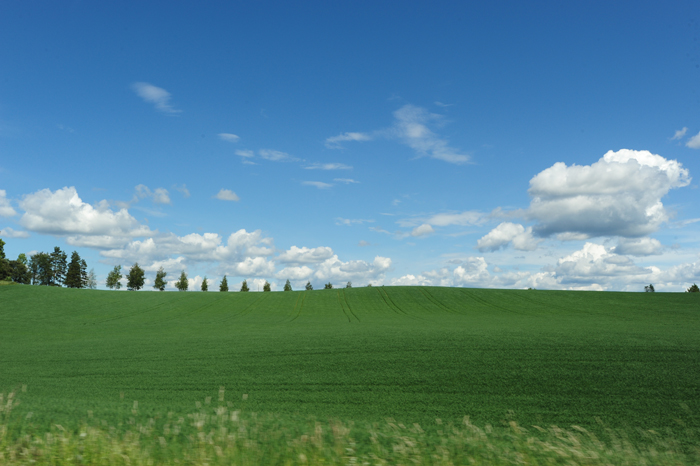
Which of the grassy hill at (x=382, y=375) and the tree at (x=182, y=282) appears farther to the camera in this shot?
the tree at (x=182, y=282)

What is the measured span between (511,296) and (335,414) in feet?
169

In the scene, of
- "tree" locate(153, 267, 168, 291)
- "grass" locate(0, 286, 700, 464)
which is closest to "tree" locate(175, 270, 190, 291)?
"tree" locate(153, 267, 168, 291)

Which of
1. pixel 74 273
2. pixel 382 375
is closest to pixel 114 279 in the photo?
pixel 74 273

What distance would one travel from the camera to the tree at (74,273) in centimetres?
10706

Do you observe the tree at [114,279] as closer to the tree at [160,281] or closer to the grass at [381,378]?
the tree at [160,281]

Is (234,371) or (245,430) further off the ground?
(245,430)

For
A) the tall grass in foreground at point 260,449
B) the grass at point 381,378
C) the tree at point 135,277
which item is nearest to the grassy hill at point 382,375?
the grass at point 381,378

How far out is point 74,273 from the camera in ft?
353

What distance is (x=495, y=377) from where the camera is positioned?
13.0 metres

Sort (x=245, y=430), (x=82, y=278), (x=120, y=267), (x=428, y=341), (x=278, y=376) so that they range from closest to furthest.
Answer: (x=245, y=430)
(x=278, y=376)
(x=428, y=341)
(x=82, y=278)
(x=120, y=267)

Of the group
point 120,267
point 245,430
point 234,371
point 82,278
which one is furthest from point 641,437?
point 120,267

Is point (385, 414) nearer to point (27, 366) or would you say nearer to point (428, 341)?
point (428, 341)

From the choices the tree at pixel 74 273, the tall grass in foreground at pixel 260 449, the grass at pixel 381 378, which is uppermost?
the tree at pixel 74 273

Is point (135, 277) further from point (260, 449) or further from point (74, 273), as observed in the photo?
point (260, 449)
